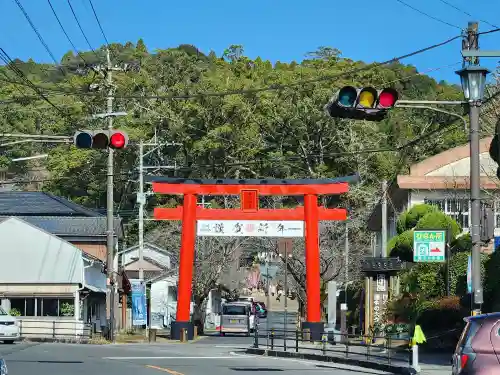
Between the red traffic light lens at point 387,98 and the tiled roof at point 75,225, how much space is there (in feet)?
135

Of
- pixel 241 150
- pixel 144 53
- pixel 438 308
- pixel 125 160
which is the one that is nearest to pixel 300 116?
pixel 241 150

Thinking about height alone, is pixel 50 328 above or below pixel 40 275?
below

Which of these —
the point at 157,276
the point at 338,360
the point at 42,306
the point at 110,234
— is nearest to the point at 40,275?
the point at 42,306

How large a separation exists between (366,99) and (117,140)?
538cm

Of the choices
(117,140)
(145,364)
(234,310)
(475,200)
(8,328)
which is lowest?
(145,364)

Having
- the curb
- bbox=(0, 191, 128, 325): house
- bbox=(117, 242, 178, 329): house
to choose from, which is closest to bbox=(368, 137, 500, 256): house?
the curb

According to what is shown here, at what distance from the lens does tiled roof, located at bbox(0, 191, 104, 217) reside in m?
58.2

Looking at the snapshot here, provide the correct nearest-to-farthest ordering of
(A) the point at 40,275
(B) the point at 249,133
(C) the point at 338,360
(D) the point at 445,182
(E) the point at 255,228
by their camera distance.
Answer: (C) the point at 338,360 < (E) the point at 255,228 < (D) the point at 445,182 < (A) the point at 40,275 < (B) the point at 249,133

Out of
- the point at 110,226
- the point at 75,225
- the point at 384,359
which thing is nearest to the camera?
the point at 384,359

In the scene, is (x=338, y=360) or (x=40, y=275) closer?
(x=338, y=360)

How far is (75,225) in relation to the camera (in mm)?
55344

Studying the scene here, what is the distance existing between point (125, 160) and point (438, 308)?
159ft

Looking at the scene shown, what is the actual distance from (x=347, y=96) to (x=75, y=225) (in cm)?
4239

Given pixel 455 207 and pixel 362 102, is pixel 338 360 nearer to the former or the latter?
pixel 362 102
